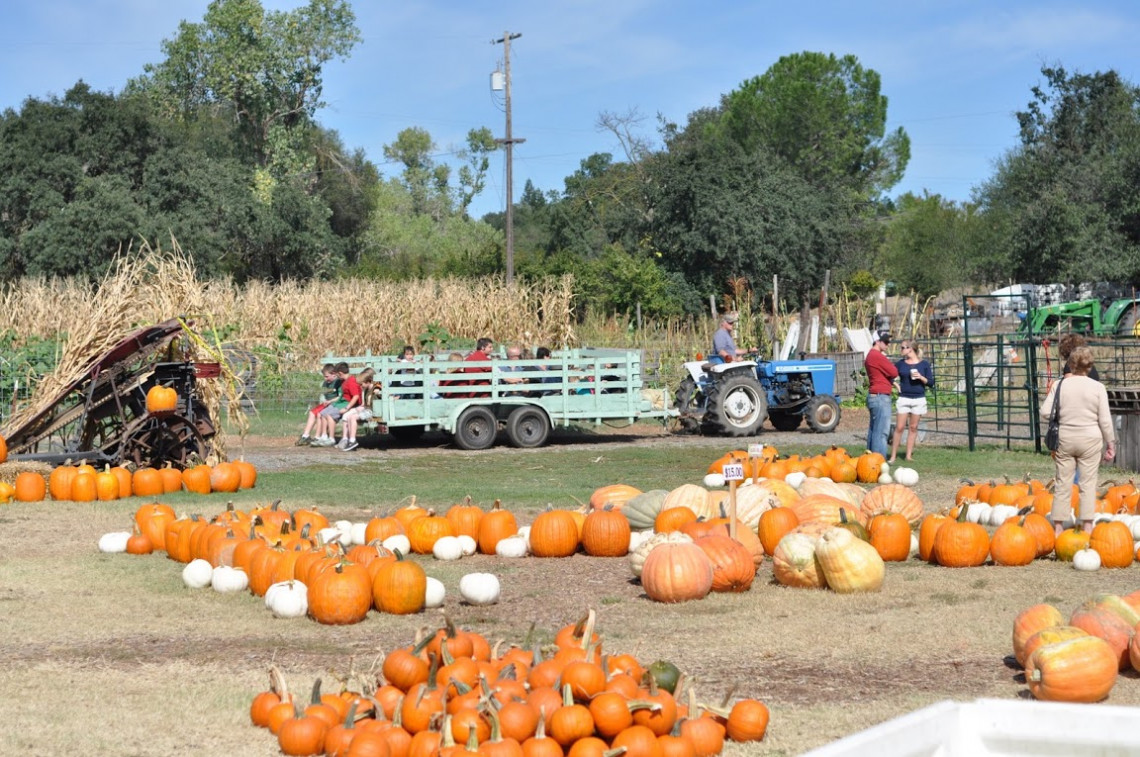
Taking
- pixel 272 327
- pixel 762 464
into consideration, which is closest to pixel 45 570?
pixel 762 464

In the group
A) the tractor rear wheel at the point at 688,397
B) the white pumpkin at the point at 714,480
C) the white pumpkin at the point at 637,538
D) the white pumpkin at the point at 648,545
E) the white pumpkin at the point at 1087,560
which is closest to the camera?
the white pumpkin at the point at 648,545

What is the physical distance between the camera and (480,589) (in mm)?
8039

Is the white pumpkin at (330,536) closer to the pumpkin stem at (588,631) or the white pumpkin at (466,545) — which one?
the white pumpkin at (466,545)

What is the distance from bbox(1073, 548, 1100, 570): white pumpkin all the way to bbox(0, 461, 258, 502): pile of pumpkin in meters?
8.60

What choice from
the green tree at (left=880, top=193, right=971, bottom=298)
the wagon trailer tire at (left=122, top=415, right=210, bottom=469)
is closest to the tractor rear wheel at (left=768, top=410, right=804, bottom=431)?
the wagon trailer tire at (left=122, top=415, right=210, bottom=469)

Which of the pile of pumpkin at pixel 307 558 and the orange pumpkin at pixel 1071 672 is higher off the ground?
the pile of pumpkin at pixel 307 558

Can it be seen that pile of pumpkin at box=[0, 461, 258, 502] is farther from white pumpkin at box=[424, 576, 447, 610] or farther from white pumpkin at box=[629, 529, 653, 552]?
white pumpkin at box=[424, 576, 447, 610]

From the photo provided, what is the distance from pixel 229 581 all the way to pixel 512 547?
225 cm

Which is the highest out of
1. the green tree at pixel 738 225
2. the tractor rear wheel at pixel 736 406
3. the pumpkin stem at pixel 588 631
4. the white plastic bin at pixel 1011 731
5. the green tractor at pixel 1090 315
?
the green tree at pixel 738 225

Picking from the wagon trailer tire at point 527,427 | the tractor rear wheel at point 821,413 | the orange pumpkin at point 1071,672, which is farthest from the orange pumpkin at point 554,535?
the tractor rear wheel at point 821,413

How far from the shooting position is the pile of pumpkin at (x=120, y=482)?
13.2 meters

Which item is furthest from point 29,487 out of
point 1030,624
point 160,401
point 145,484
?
point 1030,624

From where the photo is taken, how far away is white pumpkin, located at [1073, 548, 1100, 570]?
9.05 metres

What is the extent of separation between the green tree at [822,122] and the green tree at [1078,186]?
12.7 meters
